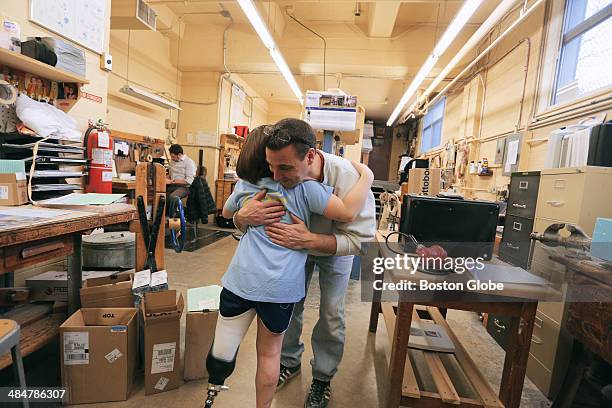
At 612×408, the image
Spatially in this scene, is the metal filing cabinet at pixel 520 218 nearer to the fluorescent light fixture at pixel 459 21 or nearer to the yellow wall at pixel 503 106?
the yellow wall at pixel 503 106

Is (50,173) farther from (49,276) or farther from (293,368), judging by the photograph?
(293,368)

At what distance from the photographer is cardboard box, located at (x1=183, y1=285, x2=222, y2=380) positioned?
1513 millimetres

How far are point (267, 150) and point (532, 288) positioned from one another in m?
1.11

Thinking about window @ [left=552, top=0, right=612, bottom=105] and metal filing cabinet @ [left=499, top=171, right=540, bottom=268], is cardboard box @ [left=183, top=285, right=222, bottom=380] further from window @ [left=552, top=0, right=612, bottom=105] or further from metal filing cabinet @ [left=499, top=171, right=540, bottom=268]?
window @ [left=552, top=0, right=612, bottom=105]

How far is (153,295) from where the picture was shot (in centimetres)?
145

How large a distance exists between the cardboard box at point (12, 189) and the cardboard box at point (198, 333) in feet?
3.11

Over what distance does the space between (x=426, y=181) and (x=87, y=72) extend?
277 centimetres

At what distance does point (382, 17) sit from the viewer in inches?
163

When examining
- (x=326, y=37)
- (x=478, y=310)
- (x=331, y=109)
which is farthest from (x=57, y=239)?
(x=326, y=37)

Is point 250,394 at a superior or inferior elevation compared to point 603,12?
Answer: inferior

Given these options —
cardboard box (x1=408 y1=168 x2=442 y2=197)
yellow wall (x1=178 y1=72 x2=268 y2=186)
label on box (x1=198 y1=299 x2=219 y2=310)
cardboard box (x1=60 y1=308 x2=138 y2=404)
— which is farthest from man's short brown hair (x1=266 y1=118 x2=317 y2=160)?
yellow wall (x1=178 y1=72 x2=268 y2=186)

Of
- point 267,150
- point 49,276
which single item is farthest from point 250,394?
point 49,276

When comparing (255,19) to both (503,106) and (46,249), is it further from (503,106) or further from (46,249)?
(503,106)

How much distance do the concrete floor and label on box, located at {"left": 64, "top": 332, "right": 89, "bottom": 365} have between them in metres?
0.23
